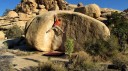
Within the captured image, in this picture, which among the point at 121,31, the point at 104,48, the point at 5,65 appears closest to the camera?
the point at 5,65

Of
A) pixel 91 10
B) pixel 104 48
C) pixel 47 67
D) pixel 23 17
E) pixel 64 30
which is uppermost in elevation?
pixel 23 17

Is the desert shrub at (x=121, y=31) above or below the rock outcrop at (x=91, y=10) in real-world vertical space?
below

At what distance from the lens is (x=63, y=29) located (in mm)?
21953

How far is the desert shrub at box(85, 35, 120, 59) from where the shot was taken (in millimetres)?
18703

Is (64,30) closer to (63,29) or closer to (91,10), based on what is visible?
(63,29)

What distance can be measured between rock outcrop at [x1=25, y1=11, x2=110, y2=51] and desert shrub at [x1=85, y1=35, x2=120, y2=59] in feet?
3.53

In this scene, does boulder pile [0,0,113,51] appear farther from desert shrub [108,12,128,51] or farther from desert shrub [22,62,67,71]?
desert shrub [22,62,67,71]

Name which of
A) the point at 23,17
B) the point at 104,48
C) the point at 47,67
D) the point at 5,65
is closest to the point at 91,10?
the point at 104,48

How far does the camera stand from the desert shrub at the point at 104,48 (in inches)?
736

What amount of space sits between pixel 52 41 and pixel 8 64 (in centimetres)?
758

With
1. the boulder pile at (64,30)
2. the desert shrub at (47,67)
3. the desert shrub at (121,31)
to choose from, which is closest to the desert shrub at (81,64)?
the desert shrub at (47,67)

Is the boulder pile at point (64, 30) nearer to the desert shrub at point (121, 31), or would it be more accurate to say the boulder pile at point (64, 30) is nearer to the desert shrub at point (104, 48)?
the desert shrub at point (104, 48)

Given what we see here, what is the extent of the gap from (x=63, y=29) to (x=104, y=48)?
14.1ft

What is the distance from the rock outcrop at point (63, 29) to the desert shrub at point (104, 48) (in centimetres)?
108
